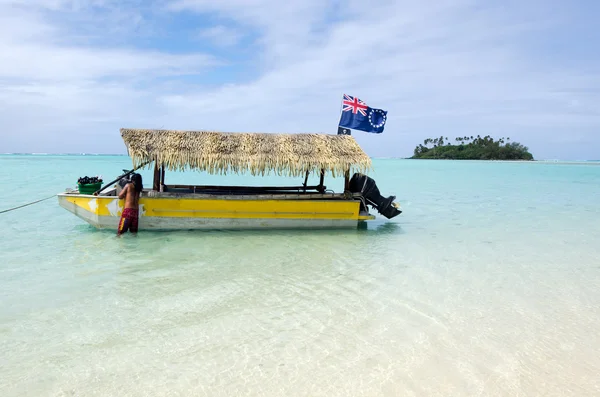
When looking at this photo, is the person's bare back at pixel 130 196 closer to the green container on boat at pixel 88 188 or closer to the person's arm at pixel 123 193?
the person's arm at pixel 123 193

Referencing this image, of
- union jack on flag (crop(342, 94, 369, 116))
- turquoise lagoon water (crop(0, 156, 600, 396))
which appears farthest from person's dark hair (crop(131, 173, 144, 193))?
union jack on flag (crop(342, 94, 369, 116))

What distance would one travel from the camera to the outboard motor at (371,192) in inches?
416

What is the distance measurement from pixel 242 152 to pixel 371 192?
10.8 feet

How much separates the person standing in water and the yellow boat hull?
181 millimetres

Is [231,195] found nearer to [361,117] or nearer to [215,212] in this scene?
[215,212]

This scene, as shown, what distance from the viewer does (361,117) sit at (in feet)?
36.9

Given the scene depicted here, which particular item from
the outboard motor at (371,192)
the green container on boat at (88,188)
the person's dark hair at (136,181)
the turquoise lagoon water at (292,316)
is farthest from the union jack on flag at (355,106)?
the green container on boat at (88,188)

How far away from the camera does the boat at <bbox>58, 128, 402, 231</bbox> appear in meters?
9.35

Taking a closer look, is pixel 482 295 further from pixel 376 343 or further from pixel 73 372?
pixel 73 372

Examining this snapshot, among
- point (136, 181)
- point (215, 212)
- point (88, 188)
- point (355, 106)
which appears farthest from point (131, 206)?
point (355, 106)

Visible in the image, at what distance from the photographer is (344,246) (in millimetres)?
8930

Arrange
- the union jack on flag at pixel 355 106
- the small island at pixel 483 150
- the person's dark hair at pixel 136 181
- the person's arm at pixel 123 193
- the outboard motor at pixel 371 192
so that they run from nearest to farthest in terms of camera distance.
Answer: the person's arm at pixel 123 193 < the person's dark hair at pixel 136 181 < the outboard motor at pixel 371 192 < the union jack on flag at pixel 355 106 < the small island at pixel 483 150

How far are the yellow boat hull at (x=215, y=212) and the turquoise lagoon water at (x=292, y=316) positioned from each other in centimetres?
35

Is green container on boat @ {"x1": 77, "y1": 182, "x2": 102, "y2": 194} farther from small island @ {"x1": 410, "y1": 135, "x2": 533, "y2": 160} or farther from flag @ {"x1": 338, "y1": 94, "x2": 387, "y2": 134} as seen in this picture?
small island @ {"x1": 410, "y1": 135, "x2": 533, "y2": 160}
